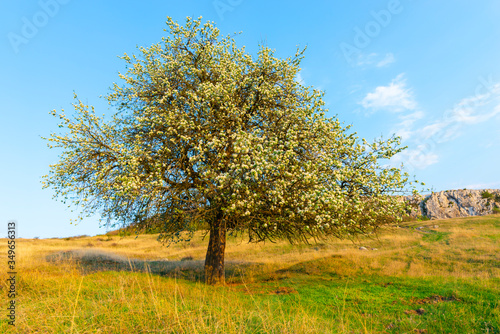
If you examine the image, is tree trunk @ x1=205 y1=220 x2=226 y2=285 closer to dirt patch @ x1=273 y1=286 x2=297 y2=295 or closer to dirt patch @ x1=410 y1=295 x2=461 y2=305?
dirt patch @ x1=273 y1=286 x2=297 y2=295

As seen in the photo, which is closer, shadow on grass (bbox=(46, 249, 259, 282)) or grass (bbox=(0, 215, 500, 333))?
grass (bbox=(0, 215, 500, 333))

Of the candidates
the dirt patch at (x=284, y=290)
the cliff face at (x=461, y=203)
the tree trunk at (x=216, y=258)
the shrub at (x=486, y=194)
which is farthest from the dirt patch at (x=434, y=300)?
the shrub at (x=486, y=194)

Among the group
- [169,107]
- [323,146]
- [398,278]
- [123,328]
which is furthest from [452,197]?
[123,328]

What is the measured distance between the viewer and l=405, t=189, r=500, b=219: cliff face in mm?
68000

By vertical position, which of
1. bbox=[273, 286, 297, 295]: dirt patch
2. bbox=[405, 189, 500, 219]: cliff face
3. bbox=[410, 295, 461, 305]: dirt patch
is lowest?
bbox=[410, 295, 461, 305]: dirt patch

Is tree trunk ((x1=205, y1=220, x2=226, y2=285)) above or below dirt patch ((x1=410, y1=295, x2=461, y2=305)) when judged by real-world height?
above

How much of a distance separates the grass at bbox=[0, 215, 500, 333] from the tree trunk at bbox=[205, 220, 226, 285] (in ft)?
2.80

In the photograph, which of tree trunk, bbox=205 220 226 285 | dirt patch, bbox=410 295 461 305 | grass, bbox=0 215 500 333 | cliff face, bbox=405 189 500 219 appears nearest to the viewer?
grass, bbox=0 215 500 333

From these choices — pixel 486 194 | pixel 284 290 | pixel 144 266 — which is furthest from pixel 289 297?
pixel 486 194

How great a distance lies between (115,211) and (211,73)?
10.6 metres

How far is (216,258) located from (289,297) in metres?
6.40

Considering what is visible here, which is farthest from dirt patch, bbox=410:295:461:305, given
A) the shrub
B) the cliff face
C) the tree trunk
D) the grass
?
the shrub

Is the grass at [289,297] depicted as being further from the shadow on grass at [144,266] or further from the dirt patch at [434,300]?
the shadow on grass at [144,266]

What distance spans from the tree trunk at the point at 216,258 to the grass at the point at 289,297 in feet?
2.80
